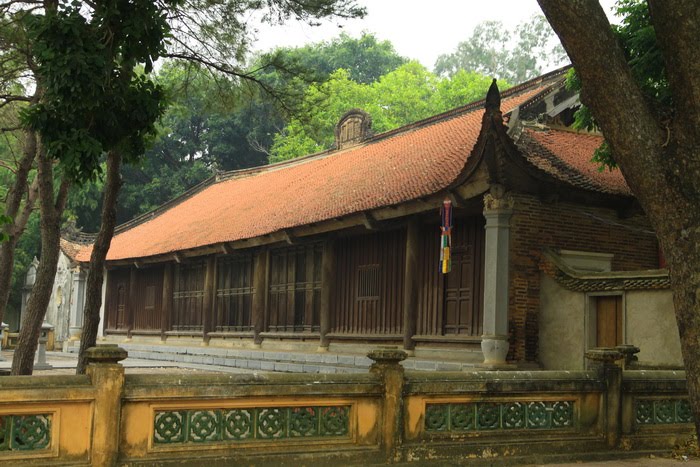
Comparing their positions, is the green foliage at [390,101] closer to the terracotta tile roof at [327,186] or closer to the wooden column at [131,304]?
the terracotta tile roof at [327,186]

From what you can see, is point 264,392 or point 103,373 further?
point 264,392

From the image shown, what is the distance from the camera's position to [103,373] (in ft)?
22.8

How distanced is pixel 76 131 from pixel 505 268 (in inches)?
306

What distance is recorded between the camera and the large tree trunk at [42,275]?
480 inches

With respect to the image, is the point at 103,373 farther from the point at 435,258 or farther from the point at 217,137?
the point at 217,137

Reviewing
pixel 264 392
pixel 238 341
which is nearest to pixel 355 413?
pixel 264 392

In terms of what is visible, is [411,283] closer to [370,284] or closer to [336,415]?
[370,284]

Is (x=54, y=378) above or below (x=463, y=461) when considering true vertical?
above

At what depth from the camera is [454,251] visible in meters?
16.1

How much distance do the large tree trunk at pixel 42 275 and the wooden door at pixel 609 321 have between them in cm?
817

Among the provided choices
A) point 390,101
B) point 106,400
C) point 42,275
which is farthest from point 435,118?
point 390,101

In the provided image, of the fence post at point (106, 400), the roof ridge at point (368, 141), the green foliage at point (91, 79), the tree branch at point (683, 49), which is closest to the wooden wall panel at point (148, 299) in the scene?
the roof ridge at point (368, 141)

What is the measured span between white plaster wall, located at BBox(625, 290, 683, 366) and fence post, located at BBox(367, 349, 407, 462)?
5626 mm

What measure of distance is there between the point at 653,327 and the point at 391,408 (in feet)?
20.9
